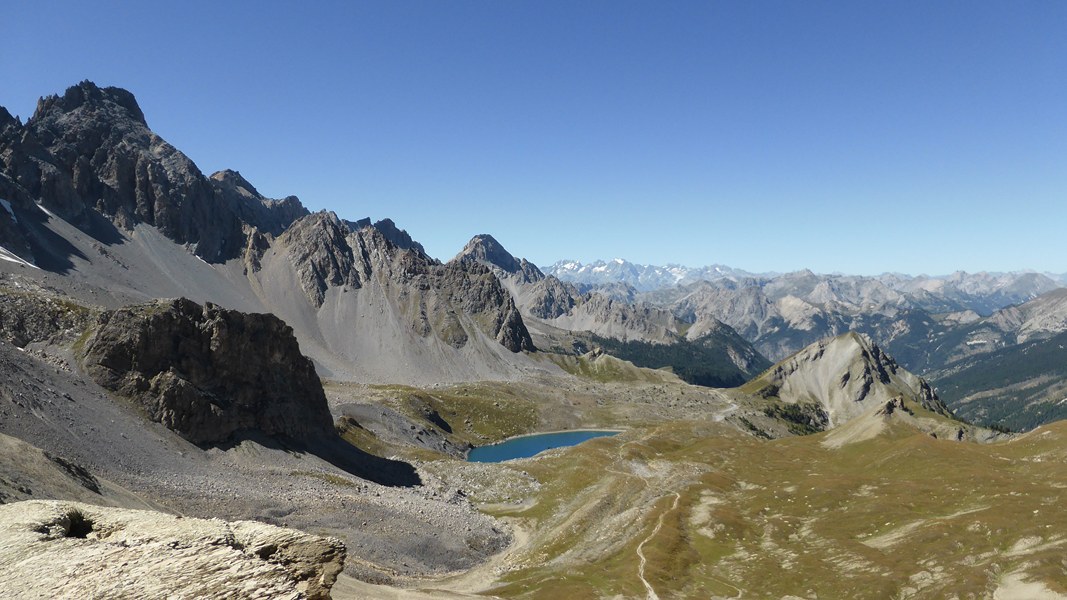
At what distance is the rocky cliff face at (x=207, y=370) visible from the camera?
103125 mm

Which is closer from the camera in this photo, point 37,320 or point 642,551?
point 642,551

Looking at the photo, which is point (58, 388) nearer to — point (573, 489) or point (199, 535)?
point (199, 535)

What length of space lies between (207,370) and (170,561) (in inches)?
4102

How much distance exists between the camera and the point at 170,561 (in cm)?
2462

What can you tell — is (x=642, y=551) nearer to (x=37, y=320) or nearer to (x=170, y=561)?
(x=170, y=561)

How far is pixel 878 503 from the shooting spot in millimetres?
111562

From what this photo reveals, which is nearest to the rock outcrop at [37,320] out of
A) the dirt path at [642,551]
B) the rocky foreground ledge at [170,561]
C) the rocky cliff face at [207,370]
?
the rocky cliff face at [207,370]

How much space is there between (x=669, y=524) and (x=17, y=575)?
10193 cm

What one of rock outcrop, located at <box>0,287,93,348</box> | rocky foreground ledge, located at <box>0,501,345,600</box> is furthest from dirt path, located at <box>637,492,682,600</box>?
rock outcrop, located at <box>0,287,93,348</box>

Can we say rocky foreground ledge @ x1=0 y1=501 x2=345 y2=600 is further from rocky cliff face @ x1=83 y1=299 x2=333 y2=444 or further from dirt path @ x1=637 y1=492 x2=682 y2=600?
rocky cliff face @ x1=83 y1=299 x2=333 y2=444

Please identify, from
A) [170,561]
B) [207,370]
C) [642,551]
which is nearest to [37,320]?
[207,370]

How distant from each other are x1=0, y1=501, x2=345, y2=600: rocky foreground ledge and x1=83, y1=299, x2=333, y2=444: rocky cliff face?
266 feet

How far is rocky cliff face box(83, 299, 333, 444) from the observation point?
103125 millimetres

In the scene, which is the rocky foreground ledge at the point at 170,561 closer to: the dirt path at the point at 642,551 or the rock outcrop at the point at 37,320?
the dirt path at the point at 642,551
